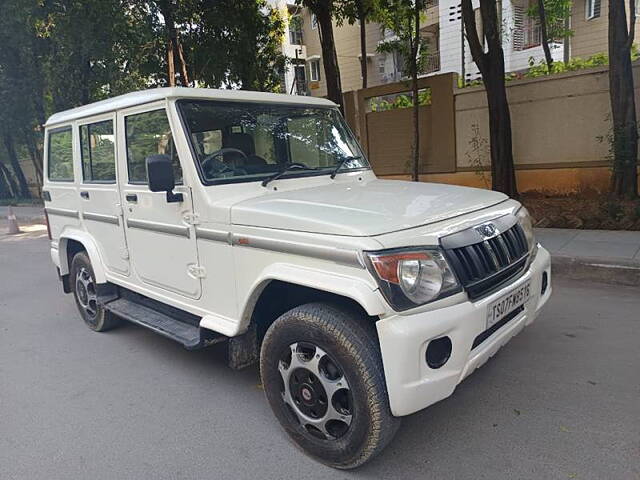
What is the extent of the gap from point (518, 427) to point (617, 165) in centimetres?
649

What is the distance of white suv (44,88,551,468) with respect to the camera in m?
2.38

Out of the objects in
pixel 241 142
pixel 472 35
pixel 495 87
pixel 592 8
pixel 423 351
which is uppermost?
pixel 592 8

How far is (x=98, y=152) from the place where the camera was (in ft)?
14.4

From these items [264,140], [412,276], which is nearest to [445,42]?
[264,140]

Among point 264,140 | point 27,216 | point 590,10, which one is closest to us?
point 264,140

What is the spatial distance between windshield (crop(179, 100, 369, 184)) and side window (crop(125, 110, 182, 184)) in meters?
0.20

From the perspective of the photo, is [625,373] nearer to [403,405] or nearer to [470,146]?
[403,405]

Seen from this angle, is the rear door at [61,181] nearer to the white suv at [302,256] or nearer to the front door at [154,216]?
the white suv at [302,256]

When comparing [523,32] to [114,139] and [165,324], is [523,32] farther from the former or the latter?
[165,324]

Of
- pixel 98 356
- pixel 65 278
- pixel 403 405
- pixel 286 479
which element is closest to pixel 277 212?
pixel 403 405

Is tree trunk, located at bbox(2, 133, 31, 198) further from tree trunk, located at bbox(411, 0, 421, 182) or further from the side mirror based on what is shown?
the side mirror

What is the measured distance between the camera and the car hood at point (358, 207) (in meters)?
2.54

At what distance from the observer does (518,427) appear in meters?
2.91

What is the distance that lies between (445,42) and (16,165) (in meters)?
20.3
